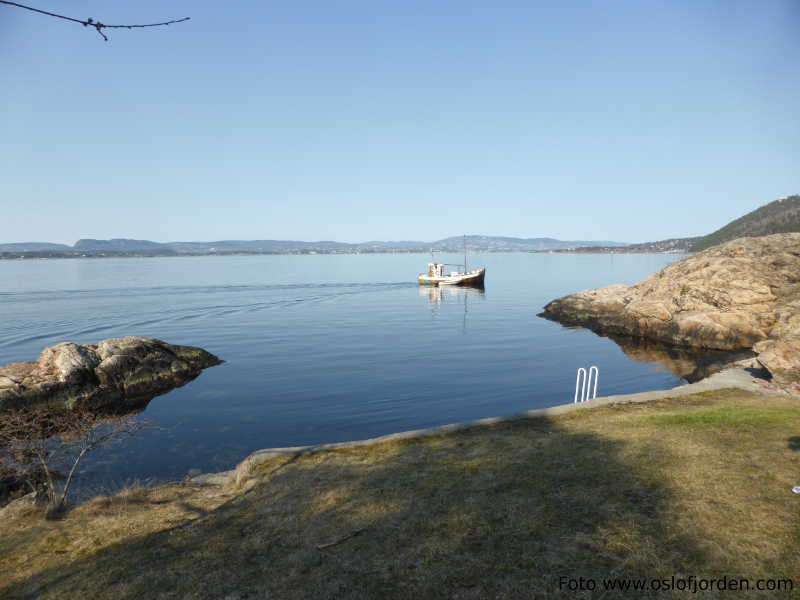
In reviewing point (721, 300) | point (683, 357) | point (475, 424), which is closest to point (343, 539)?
point (475, 424)

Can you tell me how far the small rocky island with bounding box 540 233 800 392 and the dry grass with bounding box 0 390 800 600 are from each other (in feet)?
76.4

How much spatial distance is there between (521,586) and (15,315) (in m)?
65.3

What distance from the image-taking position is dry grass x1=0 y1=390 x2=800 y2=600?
5695 mm

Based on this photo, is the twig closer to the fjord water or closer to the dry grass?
the dry grass

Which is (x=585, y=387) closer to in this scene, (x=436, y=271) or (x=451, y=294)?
(x=451, y=294)

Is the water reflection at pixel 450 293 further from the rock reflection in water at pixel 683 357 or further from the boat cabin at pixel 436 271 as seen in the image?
the rock reflection in water at pixel 683 357

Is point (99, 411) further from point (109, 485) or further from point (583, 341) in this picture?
point (583, 341)

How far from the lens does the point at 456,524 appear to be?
6898 mm

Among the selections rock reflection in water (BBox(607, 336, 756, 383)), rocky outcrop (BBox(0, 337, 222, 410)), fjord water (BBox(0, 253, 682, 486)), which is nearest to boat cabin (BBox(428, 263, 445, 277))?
fjord water (BBox(0, 253, 682, 486))

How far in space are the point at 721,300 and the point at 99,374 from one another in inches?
1620

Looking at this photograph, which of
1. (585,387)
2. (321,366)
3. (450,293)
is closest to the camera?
(585,387)

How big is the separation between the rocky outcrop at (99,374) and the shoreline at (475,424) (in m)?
→ 13.2

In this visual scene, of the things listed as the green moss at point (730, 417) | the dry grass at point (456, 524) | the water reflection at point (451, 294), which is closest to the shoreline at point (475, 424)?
the dry grass at point (456, 524)

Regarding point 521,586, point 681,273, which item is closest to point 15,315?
point 521,586
